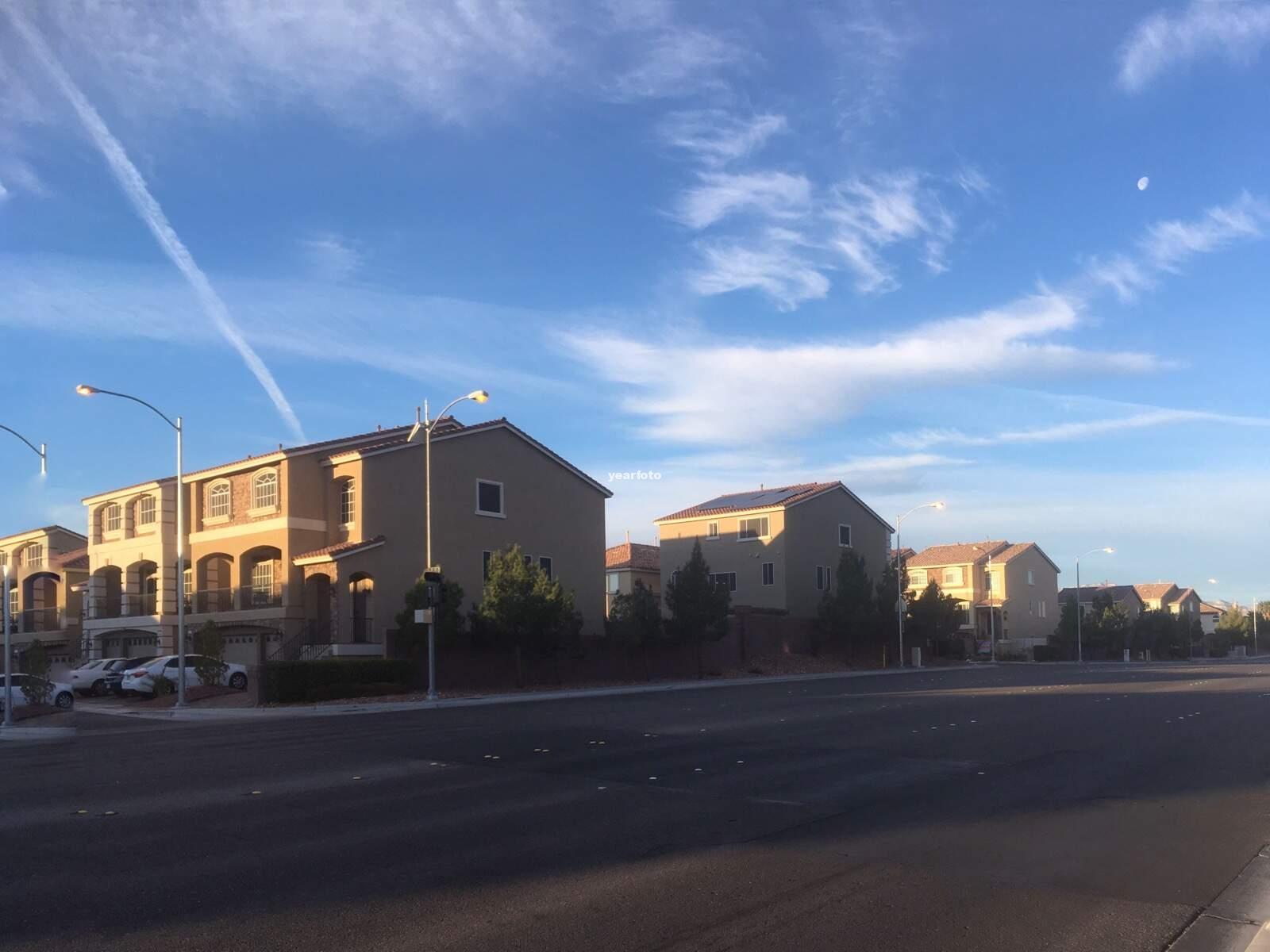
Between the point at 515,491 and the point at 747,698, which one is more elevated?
the point at 515,491

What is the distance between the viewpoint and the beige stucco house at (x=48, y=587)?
58.9m

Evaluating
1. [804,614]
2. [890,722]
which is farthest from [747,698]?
[804,614]

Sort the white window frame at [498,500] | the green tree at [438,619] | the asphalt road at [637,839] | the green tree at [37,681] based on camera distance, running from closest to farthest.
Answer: the asphalt road at [637,839]
the green tree at [37,681]
the green tree at [438,619]
the white window frame at [498,500]

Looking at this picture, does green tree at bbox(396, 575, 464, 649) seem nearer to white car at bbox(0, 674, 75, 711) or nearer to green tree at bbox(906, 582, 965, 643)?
white car at bbox(0, 674, 75, 711)

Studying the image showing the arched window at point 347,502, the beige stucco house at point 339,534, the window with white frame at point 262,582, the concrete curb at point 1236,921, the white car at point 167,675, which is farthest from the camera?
the window with white frame at point 262,582

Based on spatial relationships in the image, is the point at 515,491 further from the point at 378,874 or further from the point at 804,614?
the point at 378,874

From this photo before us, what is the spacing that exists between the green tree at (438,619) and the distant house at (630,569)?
27.5 meters

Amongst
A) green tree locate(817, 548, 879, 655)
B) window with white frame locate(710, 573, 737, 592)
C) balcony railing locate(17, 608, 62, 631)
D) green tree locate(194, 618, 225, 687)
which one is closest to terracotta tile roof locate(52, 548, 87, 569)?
balcony railing locate(17, 608, 62, 631)

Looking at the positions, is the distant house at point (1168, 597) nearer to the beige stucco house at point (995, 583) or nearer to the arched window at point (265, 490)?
the beige stucco house at point (995, 583)

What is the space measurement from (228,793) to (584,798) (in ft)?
13.9

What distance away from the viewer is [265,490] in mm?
43969

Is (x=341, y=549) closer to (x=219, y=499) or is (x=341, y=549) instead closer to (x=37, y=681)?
(x=219, y=499)

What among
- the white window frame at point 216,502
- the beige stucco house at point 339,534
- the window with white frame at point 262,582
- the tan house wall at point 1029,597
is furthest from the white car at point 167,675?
the tan house wall at point 1029,597

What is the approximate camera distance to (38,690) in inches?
1298
